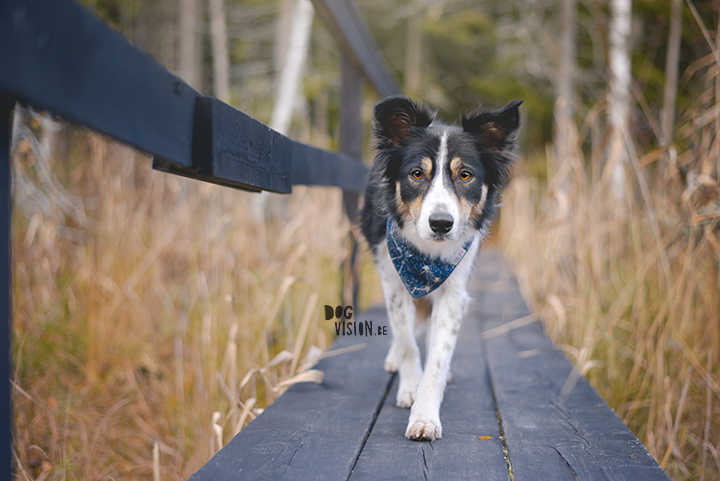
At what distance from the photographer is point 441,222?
6.19ft

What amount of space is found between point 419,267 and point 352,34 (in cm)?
171

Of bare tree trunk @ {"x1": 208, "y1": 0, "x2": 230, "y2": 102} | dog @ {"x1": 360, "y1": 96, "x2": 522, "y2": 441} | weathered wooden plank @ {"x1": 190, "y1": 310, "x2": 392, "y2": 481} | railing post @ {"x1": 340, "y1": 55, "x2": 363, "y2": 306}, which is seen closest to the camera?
weathered wooden plank @ {"x1": 190, "y1": 310, "x2": 392, "y2": 481}

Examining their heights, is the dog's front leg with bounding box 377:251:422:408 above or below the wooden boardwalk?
above

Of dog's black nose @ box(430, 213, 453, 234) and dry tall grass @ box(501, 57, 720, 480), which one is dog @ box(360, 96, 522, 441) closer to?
dog's black nose @ box(430, 213, 453, 234)

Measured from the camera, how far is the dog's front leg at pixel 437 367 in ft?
5.68

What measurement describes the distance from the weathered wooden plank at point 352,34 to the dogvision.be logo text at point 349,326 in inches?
64.8

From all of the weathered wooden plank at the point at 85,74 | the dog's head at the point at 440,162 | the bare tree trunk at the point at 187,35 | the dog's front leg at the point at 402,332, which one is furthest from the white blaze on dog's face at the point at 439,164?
the bare tree trunk at the point at 187,35

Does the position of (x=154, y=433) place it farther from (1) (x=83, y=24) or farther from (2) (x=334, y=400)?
(1) (x=83, y=24)

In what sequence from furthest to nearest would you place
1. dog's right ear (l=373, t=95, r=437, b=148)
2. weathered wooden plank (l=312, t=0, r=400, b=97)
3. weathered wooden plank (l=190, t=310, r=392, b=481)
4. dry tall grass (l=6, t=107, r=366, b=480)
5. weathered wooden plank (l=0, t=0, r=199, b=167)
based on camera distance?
weathered wooden plank (l=312, t=0, r=400, b=97) < dry tall grass (l=6, t=107, r=366, b=480) < dog's right ear (l=373, t=95, r=437, b=148) < weathered wooden plank (l=190, t=310, r=392, b=481) < weathered wooden plank (l=0, t=0, r=199, b=167)

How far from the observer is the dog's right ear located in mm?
2170

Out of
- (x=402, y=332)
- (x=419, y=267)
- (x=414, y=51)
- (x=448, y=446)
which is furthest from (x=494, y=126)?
(x=414, y=51)

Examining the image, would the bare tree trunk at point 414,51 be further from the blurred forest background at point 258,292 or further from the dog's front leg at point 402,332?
the dog's front leg at point 402,332

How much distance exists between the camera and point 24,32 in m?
0.68

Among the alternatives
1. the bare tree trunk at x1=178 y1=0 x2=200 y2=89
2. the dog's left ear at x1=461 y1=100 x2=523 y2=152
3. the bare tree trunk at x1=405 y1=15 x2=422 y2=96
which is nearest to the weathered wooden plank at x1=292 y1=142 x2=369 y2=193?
the dog's left ear at x1=461 y1=100 x2=523 y2=152
